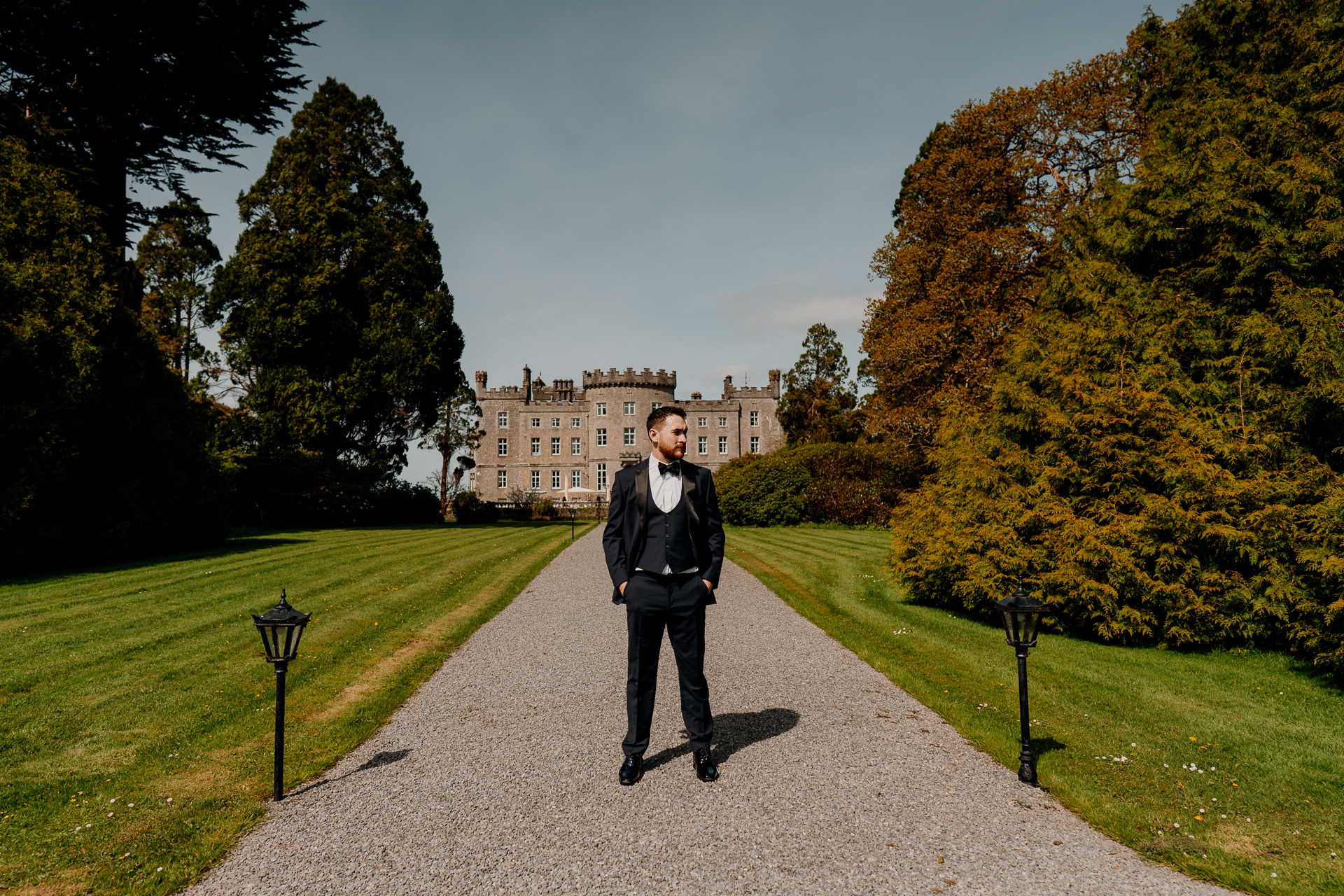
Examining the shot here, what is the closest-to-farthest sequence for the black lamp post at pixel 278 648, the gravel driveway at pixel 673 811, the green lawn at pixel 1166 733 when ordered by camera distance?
the gravel driveway at pixel 673 811 < the green lawn at pixel 1166 733 < the black lamp post at pixel 278 648

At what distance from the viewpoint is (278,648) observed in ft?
13.5

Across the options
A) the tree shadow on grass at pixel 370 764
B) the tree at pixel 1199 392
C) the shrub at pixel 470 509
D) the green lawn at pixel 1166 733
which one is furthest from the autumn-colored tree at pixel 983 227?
the shrub at pixel 470 509

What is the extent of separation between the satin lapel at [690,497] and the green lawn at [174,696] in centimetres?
300

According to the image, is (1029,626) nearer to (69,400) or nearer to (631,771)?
(631,771)

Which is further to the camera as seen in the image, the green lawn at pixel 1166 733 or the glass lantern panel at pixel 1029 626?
the glass lantern panel at pixel 1029 626

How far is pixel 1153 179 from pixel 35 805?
1256cm

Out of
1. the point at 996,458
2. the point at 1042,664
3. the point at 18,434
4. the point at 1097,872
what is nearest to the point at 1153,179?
the point at 996,458

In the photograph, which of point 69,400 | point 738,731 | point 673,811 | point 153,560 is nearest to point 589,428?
point 153,560

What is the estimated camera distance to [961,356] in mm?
18391

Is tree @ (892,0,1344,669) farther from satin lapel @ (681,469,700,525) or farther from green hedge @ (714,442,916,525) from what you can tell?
green hedge @ (714,442,916,525)

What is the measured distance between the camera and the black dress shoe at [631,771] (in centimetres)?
417

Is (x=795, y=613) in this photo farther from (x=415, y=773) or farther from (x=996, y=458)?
(x=415, y=773)

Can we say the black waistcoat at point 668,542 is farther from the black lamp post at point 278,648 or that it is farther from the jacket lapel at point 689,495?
the black lamp post at point 278,648

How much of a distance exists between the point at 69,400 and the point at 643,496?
524 inches
